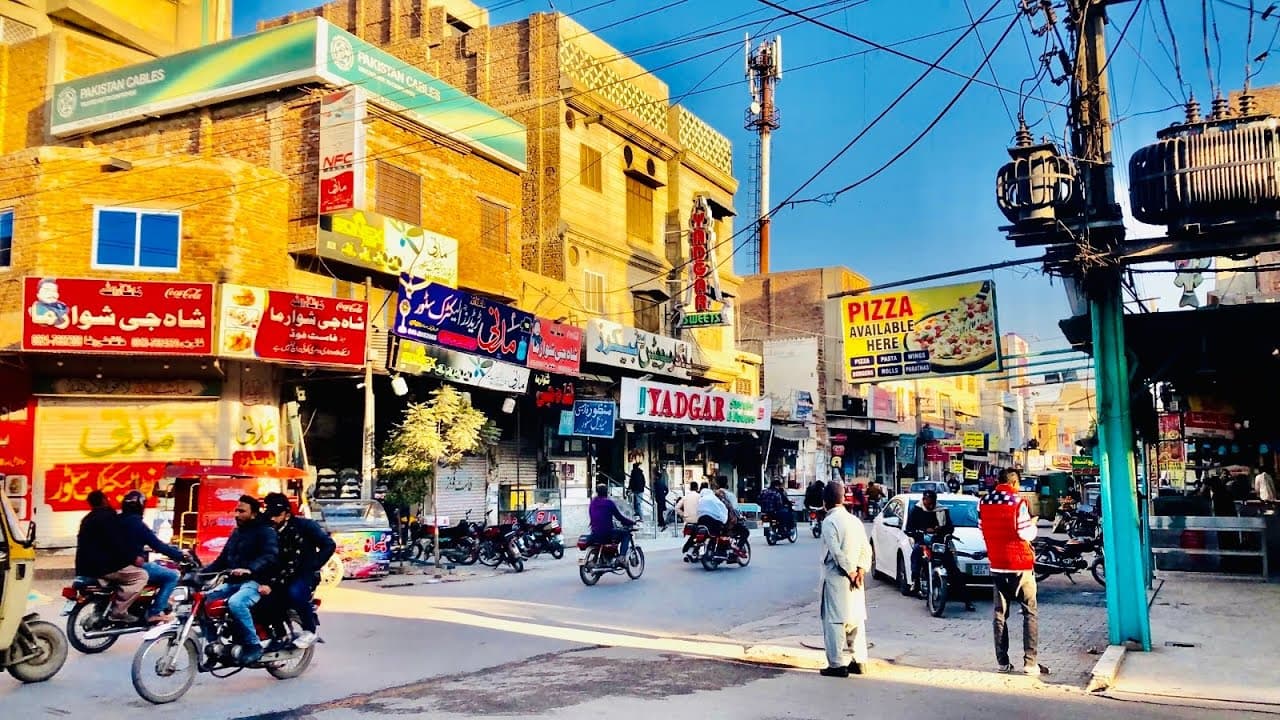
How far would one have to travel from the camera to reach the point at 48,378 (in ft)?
68.9

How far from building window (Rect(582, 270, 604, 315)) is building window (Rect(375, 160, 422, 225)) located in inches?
344

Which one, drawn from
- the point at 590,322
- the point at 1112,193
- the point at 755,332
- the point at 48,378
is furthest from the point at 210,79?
the point at 755,332

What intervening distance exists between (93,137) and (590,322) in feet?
47.5

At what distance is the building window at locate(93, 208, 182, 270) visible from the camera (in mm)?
21125

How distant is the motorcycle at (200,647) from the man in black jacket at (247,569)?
8cm

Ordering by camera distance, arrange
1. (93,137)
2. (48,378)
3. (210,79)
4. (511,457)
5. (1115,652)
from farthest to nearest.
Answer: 1. (511,457)
2. (93,137)
3. (210,79)
4. (48,378)
5. (1115,652)

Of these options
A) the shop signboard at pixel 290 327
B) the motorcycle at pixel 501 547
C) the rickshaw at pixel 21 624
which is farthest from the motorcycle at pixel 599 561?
the rickshaw at pixel 21 624

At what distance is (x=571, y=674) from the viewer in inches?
367

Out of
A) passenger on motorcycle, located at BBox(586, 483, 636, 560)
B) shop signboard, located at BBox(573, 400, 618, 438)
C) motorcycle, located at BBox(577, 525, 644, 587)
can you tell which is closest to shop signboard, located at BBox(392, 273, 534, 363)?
shop signboard, located at BBox(573, 400, 618, 438)

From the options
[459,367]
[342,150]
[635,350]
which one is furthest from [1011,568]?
[635,350]

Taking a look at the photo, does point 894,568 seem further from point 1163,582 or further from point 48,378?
point 48,378

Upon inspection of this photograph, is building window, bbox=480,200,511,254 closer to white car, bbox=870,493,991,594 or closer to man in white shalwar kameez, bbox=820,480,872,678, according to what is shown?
white car, bbox=870,493,991,594

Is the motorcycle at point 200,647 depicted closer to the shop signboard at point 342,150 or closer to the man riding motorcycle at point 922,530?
the man riding motorcycle at point 922,530

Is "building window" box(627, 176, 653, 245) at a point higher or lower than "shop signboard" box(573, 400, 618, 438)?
higher
